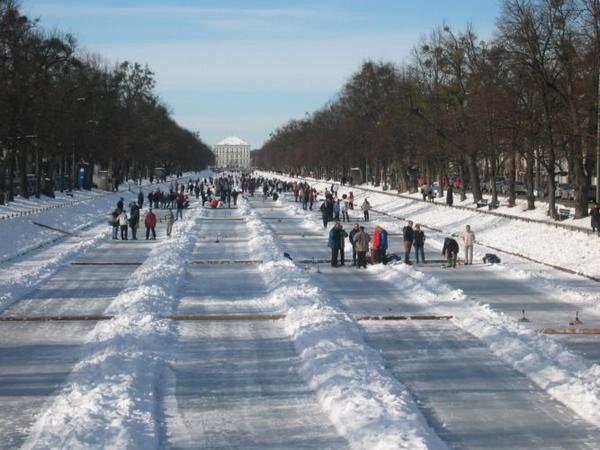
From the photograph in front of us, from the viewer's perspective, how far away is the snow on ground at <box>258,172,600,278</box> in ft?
92.0

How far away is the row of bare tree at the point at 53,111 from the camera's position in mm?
50531

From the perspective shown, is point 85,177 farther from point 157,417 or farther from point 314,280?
point 157,417

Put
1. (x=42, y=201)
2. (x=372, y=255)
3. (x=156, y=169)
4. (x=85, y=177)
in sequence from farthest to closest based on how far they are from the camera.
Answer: (x=156, y=169), (x=85, y=177), (x=42, y=201), (x=372, y=255)

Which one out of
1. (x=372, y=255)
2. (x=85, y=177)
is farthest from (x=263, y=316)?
(x=85, y=177)

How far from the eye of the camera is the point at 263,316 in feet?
57.5

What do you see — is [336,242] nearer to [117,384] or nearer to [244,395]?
[244,395]

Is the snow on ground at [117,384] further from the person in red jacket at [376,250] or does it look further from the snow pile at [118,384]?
the person in red jacket at [376,250]

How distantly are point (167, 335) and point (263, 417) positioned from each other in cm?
516

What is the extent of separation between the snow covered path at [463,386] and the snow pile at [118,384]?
3.11m

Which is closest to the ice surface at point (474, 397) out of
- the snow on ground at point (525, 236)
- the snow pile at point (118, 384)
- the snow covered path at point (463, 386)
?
the snow covered path at point (463, 386)

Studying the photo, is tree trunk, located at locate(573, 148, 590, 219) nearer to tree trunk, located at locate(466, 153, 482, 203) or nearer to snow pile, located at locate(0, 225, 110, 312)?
tree trunk, located at locate(466, 153, 482, 203)

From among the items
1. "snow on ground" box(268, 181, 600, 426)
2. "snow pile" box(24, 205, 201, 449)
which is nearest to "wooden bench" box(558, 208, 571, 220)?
"snow on ground" box(268, 181, 600, 426)

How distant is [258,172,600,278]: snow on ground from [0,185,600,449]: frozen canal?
148 inches

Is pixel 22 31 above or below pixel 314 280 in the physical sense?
above
